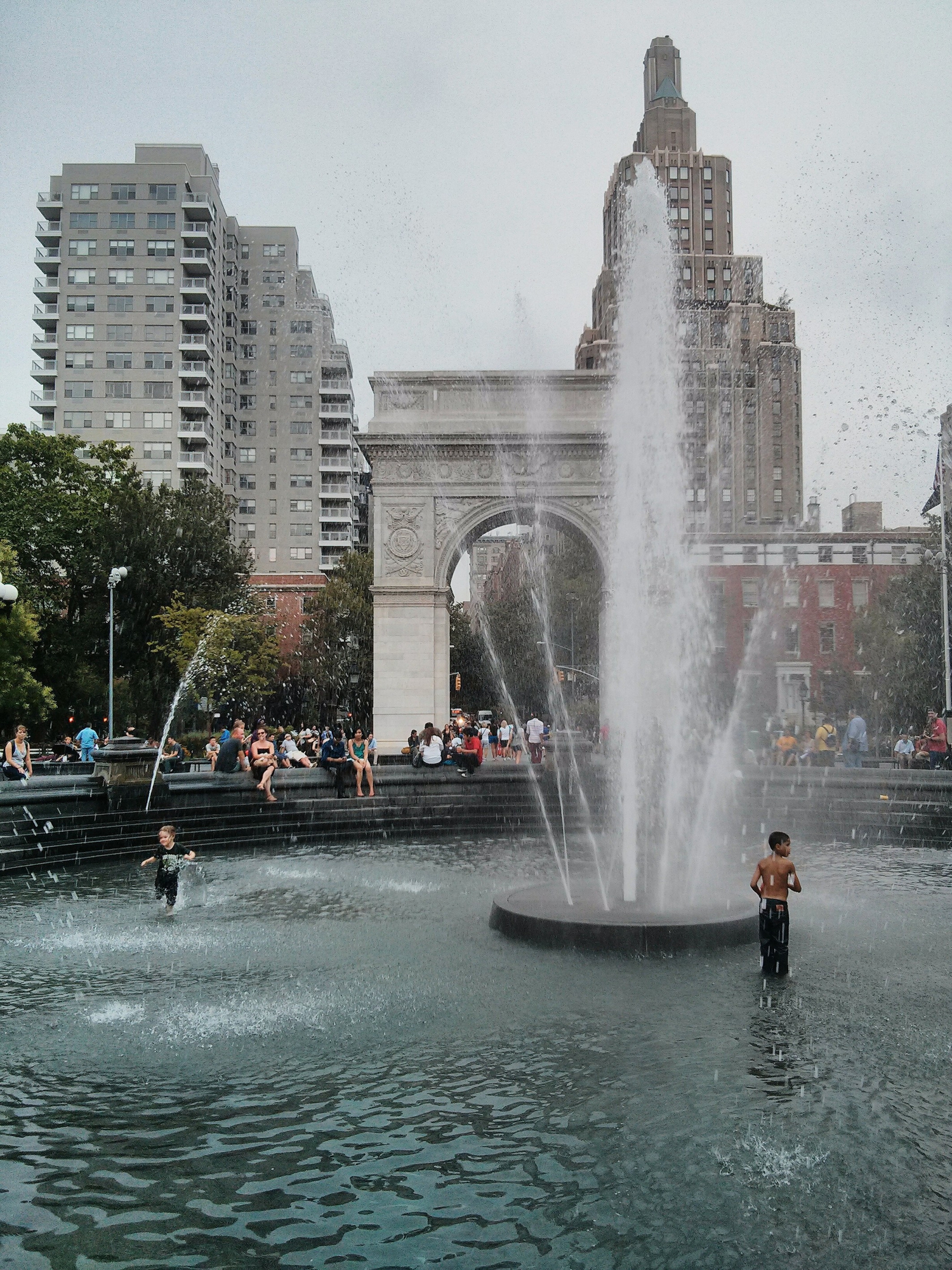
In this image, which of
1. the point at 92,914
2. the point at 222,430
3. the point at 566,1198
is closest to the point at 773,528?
the point at 222,430

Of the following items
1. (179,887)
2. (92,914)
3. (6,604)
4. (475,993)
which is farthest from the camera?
(6,604)

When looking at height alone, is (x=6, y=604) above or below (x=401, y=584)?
below

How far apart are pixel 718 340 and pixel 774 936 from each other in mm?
68435

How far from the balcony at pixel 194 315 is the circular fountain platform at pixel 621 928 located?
176ft

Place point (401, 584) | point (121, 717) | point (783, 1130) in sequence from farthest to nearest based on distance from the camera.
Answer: point (121, 717) < point (401, 584) < point (783, 1130)

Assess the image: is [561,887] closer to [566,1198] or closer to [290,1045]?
[290,1045]

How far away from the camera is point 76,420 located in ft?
184

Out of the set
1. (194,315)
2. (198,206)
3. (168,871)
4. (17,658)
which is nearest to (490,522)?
(17,658)

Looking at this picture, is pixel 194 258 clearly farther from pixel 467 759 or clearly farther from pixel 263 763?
pixel 263 763

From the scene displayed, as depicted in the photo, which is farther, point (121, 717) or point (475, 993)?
point (121, 717)

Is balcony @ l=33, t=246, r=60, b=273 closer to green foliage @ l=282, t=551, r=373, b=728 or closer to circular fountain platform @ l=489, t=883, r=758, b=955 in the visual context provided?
green foliage @ l=282, t=551, r=373, b=728

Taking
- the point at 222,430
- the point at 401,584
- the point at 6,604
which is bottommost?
the point at 6,604

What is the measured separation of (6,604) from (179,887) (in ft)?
19.6

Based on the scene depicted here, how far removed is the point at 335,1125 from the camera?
4629 millimetres
